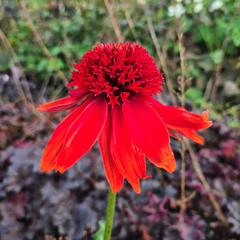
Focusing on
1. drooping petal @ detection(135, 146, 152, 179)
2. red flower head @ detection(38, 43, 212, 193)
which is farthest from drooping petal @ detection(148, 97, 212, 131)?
drooping petal @ detection(135, 146, 152, 179)

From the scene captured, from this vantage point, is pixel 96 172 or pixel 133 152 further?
pixel 96 172

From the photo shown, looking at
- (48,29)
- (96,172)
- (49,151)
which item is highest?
(48,29)

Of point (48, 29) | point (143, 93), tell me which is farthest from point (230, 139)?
point (48, 29)

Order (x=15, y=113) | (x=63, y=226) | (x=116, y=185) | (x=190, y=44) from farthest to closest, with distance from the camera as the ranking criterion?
(x=190, y=44), (x=15, y=113), (x=63, y=226), (x=116, y=185)

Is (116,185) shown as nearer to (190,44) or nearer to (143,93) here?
(143,93)

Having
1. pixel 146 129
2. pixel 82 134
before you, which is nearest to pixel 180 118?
pixel 146 129

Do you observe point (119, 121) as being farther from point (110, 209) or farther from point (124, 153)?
point (110, 209)

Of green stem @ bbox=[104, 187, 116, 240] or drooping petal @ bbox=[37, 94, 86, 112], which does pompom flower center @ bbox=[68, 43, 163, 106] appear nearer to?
drooping petal @ bbox=[37, 94, 86, 112]

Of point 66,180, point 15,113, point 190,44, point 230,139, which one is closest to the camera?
point 66,180
